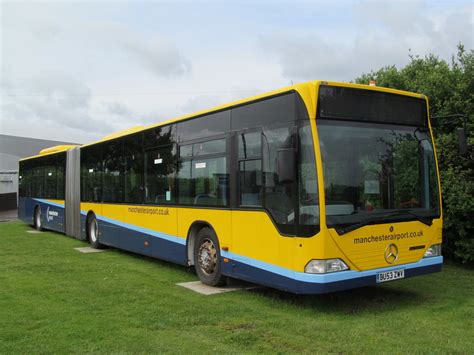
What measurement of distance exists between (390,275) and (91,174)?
382 inches

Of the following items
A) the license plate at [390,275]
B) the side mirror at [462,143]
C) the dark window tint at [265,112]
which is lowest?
the license plate at [390,275]

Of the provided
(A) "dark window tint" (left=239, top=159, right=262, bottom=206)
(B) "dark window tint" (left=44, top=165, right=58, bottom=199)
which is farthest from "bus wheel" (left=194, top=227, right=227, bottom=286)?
(B) "dark window tint" (left=44, top=165, right=58, bottom=199)

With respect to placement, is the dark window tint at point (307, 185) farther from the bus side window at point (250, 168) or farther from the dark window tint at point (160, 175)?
the dark window tint at point (160, 175)

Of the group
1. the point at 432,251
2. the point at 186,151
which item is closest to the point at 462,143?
the point at 432,251

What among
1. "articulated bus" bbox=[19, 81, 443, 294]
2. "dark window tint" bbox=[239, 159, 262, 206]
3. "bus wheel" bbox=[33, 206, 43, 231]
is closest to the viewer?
"articulated bus" bbox=[19, 81, 443, 294]

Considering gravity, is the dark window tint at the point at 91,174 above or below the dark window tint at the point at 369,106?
below

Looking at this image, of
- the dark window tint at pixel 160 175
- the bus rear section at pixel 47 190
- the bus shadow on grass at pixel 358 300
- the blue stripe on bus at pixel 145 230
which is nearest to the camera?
the bus shadow on grass at pixel 358 300

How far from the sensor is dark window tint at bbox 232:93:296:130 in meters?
6.49

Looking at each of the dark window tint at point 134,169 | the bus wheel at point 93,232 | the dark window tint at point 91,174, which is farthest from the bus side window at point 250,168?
the bus wheel at point 93,232

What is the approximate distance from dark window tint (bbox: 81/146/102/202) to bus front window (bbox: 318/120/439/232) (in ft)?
27.8

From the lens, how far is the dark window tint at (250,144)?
7.05 meters

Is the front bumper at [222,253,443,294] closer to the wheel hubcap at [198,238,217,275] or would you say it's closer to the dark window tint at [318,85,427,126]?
the wheel hubcap at [198,238,217,275]

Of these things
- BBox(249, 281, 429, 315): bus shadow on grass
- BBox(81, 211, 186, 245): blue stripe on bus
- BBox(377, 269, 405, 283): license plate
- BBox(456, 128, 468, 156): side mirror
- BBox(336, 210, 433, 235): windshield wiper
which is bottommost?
BBox(249, 281, 429, 315): bus shadow on grass

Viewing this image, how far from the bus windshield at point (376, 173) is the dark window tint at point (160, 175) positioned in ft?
12.8
